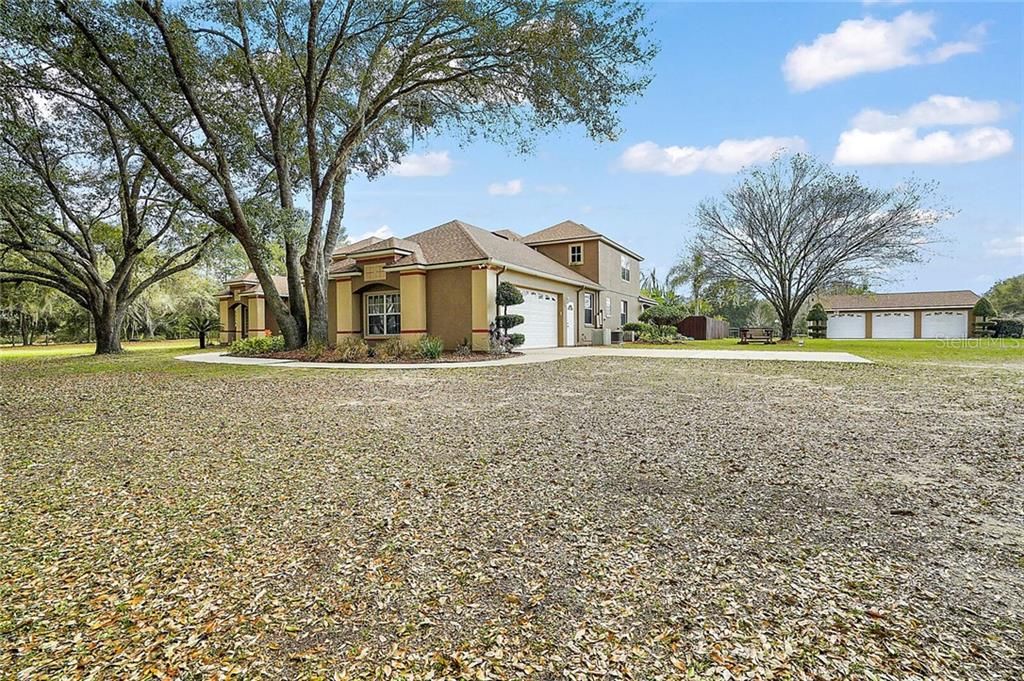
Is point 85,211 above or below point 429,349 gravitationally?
above

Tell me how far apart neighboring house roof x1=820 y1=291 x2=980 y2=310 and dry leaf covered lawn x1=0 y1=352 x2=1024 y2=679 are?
36154mm

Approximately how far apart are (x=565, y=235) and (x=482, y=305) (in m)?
9.79

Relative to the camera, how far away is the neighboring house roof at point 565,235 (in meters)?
22.9

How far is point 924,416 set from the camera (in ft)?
18.2

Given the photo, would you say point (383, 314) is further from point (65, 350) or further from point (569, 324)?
point (65, 350)

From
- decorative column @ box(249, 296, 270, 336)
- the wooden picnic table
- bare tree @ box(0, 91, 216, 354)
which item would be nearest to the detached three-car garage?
the wooden picnic table

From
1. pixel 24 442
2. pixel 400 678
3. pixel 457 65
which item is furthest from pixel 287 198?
pixel 400 678

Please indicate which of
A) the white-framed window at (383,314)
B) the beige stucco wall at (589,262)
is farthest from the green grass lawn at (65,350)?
the beige stucco wall at (589,262)

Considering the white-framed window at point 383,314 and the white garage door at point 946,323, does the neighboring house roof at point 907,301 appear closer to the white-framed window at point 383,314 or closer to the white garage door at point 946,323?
the white garage door at point 946,323

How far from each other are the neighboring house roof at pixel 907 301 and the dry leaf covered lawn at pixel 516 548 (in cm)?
3615

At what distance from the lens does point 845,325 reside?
3584 centimetres

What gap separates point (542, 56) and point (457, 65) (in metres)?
2.70

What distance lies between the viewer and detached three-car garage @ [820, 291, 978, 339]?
33281 mm

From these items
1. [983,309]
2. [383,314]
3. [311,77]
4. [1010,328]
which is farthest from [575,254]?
[983,309]
